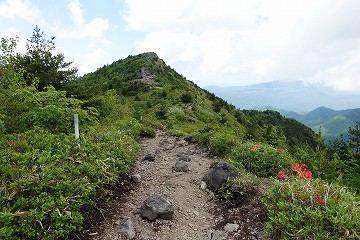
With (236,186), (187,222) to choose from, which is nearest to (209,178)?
(236,186)

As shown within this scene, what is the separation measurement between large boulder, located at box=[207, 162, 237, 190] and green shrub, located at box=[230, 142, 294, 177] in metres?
1.24

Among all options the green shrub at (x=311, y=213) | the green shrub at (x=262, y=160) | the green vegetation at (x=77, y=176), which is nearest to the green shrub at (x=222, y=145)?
the green vegetation at (x=77, y=176)

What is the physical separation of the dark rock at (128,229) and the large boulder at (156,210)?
42 centimetres

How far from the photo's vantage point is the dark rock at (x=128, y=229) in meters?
4.94

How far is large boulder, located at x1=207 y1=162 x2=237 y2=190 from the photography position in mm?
6828

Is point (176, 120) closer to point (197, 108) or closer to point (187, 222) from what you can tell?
point (197, 108)

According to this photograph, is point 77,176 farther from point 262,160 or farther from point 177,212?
point 262,160

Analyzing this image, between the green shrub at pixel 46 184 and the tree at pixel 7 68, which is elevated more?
the tree at pixel 7 68

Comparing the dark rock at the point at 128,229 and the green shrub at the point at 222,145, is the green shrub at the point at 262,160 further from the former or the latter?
the dark rock at the point at 128,229

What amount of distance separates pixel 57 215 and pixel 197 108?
20958 mm

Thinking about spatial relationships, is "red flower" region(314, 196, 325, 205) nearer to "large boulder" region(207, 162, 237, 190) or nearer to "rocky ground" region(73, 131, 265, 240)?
"rocky ground" region(73, 131, 265, 240)

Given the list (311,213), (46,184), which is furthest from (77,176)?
(311,213)

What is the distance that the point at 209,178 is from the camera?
285 inches

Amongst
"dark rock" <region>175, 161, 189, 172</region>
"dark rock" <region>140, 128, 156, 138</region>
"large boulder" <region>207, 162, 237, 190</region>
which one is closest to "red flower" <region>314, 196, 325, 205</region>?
"large boulder" <region>207, 162, 237, 190</region>
